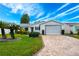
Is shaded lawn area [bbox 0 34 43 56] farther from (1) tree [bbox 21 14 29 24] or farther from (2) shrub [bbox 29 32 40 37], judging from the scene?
(1) tree [bbox 21 14 29 24]

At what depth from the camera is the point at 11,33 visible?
744 cm

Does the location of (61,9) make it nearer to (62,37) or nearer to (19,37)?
(62,37)

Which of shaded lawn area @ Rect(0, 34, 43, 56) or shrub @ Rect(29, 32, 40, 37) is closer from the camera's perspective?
shaded lawn area @ Rect(0, 34, 43, 56)

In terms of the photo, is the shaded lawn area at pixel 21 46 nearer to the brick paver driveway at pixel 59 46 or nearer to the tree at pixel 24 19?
the brick paver driveway at pixel 59 46

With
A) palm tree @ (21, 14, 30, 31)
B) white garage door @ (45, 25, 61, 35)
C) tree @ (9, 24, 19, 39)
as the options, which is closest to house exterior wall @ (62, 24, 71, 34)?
white garage door @ (45, 25, 61, 35)

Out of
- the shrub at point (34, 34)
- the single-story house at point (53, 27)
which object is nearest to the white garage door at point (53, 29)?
the single-story house at point (53, 27)

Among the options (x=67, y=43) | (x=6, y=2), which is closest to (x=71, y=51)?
(x=67, y=43)

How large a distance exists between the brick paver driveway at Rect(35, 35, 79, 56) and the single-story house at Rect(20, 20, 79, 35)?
0.20m

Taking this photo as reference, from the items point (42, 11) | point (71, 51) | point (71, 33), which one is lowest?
point (71, 51)

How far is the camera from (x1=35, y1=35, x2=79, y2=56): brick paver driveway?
23.0 feet

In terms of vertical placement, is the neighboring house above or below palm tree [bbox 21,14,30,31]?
below

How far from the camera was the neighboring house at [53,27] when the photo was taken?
7.40 metres

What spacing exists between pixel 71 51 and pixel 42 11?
134 centimetres

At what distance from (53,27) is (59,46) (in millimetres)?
580
